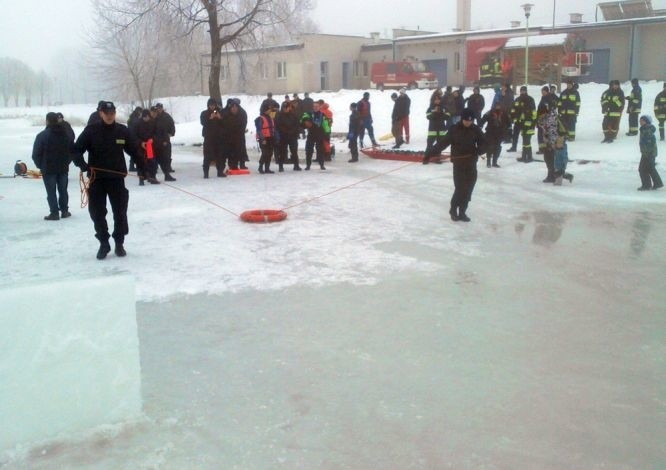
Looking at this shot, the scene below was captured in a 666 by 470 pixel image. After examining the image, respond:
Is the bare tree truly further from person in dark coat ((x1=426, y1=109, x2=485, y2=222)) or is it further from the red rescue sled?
person in dark coat ((x1=426, y1=109, x2=485, y2=222))

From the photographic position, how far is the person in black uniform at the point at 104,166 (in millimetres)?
7363

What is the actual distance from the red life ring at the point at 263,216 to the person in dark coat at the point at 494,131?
655cm

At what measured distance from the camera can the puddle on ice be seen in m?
3.43

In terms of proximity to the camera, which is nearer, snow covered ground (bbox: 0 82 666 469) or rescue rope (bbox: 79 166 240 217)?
snow covered ground (bbox: 0 82 666 469)

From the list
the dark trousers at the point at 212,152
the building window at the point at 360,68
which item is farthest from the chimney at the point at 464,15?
the dark trousers at the point at 212,152

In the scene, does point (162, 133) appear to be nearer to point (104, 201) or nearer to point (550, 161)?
point (104, 201)

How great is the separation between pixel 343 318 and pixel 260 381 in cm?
138

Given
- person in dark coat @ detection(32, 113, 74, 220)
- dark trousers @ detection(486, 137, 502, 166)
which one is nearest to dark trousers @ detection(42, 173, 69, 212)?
person in dark coat @ detection(32, 113, 74, 220)

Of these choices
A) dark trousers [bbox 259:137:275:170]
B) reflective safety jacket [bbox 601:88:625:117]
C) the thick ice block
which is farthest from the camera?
reflective safety jacket [bbox 601:88:625:117]

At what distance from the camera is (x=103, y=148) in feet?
24.3

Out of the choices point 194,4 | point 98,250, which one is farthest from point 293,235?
point 194,4

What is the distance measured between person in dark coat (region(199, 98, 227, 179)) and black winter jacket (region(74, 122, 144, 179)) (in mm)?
6233

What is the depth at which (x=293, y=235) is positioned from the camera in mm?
8742

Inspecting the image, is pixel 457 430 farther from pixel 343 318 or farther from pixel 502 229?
pixel 502 229
